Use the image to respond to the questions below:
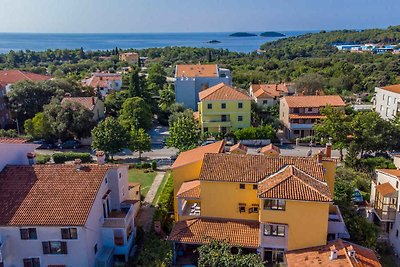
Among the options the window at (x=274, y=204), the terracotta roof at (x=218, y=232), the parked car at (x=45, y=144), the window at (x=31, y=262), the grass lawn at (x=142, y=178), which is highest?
the window at (x=274, y=204)

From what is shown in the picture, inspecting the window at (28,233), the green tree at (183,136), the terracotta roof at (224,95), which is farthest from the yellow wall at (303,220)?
the terracotta roof at (224,95)

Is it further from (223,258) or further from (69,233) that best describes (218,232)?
(69,233)

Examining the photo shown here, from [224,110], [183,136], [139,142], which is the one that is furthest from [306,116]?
[139,142]

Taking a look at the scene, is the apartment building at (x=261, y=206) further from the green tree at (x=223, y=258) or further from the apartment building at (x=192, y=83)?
the apartment building at (x=192, y=83)

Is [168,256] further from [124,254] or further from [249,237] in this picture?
[249,237]

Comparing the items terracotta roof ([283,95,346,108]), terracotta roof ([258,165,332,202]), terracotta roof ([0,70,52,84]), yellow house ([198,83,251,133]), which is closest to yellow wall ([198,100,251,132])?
yellow house ([198,83,251,133])

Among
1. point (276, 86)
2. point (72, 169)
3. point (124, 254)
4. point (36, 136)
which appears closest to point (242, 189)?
point (124, 254)
